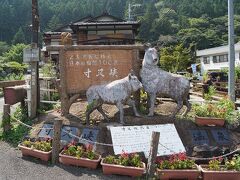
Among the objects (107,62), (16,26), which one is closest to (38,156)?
(107,62)

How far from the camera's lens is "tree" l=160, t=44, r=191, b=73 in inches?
1613

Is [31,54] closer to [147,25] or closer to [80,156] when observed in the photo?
[80,156]

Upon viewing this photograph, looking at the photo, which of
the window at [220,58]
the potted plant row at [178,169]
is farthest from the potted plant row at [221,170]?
the window at [220,58]

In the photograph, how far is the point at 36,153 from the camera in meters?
8.09

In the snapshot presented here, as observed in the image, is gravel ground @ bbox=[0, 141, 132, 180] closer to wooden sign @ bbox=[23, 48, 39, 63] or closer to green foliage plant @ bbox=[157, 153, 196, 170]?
green foliage plant @ bbox=[157, 153, 196, 170]

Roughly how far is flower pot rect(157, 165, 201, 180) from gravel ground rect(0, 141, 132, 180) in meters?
0.78

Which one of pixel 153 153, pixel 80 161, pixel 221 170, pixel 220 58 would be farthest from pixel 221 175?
pixel 220 58

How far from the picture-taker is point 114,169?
23.9ft

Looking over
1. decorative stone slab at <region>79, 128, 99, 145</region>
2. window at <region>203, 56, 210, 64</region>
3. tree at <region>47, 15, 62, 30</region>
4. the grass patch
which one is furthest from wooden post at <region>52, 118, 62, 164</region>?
tree at <region>47, 15, 62, 30</region>

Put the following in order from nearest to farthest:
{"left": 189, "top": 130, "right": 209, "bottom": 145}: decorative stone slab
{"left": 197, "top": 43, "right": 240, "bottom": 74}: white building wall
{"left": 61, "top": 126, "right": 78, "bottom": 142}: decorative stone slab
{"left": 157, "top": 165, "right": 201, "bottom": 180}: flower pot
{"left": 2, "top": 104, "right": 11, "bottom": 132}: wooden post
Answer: {"left": 157, "top": 165, "right": 201, "bottom": 180}: flower pot, {"left": 61, "top": 126, "right": 78, "bottom": 142}: decorative stone slab, {"left": 189, "top": 130, "right": 209, "bottom": 145}: decorative stone slab, {"left": 2, "top": 104, "right": 11, "bottom": 132}: wooden post, {"left": 197, "top": 43, "right": 240, "bottom": 74}: white building wall

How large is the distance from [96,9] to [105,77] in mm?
77040

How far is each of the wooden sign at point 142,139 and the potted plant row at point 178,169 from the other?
2.28ft

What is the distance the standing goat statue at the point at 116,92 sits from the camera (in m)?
9.25

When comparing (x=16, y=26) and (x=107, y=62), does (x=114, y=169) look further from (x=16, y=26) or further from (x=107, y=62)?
(x=16, y=26)
